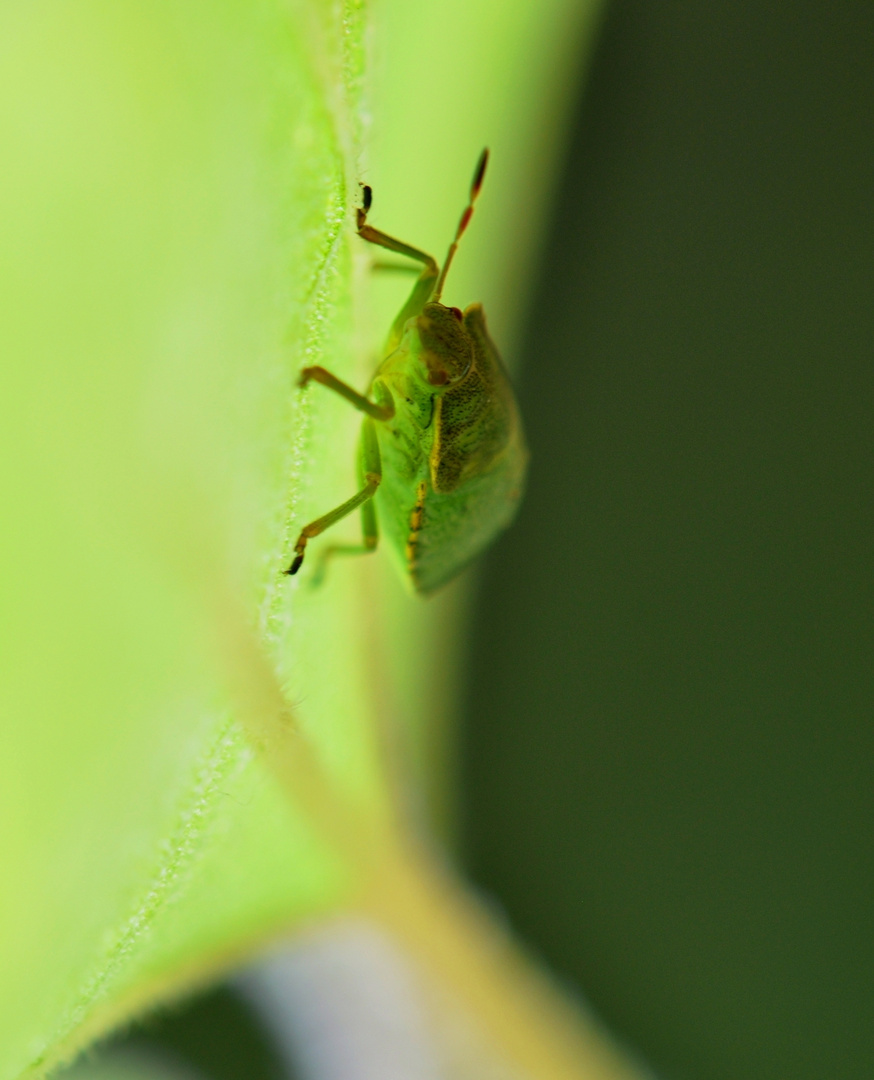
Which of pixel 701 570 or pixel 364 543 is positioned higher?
pixel 364 543

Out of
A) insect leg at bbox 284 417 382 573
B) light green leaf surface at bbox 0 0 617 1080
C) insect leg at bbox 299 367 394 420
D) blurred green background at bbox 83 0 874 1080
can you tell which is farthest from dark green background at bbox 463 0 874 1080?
light green leaf surface at bbox 0 0 617 1080

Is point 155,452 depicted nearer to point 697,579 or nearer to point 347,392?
point 347,392

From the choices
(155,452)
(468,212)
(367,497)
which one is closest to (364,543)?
(367,497)

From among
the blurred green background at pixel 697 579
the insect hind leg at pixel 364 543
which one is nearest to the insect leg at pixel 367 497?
the insect hind leg at pixel 364 543

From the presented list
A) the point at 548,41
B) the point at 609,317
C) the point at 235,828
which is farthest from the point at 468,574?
the point at 235,828

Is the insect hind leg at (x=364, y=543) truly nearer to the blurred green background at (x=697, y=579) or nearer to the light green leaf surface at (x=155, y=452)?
the light green leaf surface at (x=155, y=452)

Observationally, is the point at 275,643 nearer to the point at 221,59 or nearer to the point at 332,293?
the point at 332,293

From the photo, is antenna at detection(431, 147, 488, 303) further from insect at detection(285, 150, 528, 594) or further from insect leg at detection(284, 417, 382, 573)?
insect leg at detection(284, 417, 382, 573)
